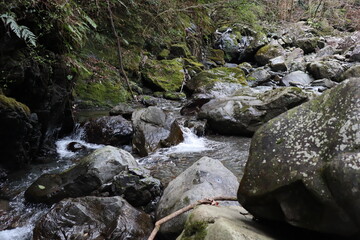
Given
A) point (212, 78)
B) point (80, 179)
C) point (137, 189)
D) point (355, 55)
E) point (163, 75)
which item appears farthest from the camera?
point (355, 55)

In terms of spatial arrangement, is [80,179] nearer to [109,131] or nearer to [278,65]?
[109,131]

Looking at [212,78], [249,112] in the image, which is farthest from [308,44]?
[249,112]

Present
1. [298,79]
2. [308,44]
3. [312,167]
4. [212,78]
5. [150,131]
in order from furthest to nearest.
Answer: [308,44] < [298,79] < [212,78] < [150,131] < [312,167]

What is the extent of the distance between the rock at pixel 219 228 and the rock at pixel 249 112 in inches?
230

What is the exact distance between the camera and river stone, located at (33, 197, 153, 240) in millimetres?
3236

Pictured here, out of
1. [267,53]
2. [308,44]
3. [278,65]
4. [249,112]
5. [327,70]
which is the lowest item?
[249,112]

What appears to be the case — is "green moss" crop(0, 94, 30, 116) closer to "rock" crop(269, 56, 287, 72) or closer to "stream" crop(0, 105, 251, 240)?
"stream" crop(0, 105, 251, 240)

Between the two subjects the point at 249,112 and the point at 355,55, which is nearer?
the point at 249,112

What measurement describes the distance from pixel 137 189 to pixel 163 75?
28.3 ft

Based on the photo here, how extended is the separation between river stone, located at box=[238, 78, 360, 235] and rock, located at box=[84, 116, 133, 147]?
5.28 meters

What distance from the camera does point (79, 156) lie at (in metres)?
6.03

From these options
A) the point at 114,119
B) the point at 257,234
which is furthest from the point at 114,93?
the point at 257,234

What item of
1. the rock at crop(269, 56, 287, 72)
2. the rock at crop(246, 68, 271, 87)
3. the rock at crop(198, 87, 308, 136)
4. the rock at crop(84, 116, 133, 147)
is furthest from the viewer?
the rock at crop(269, 56, 287, 72)

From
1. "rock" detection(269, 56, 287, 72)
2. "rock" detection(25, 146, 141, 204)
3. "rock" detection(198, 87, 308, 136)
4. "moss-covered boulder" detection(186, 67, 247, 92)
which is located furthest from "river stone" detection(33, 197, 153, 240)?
"rock" detection(269, 56, 287, 72)
